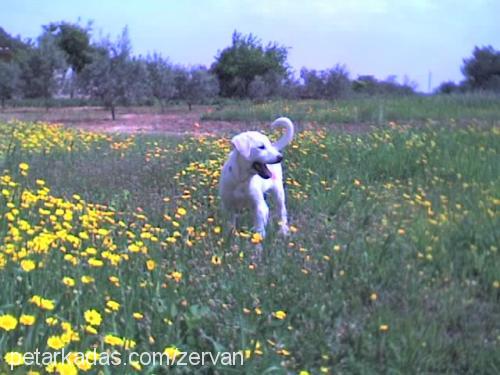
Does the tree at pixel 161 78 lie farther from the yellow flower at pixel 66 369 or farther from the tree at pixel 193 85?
the yellow flower at pixel 66 369

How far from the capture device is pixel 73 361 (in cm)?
216

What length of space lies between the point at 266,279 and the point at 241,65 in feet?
125

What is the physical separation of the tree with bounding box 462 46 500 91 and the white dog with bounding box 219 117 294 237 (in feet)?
110

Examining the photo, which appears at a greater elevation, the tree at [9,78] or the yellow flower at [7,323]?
the tree at [9,78]

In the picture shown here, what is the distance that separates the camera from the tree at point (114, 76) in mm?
22859

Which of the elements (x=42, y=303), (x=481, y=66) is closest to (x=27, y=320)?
(x=42, y=303)

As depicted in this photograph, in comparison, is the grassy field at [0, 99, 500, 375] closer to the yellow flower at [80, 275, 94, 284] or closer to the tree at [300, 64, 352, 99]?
the yellow flower at [80, 275, 94, 284]

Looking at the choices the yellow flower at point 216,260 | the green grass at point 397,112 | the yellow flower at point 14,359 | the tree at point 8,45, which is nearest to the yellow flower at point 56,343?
the yellow flower at point 14,359

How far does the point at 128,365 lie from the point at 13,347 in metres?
0.38

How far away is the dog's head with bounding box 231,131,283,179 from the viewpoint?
4.77m

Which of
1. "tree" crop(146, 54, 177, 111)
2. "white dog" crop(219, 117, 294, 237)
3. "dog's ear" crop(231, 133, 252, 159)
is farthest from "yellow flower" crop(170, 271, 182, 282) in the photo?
"tree" crop(146, 54, 177, 111)

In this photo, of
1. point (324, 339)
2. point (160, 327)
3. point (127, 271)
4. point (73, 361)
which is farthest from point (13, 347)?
point (324, 339)

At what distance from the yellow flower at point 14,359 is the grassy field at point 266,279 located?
3 cm

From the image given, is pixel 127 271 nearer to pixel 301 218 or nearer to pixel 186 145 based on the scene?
pixel 301 218
